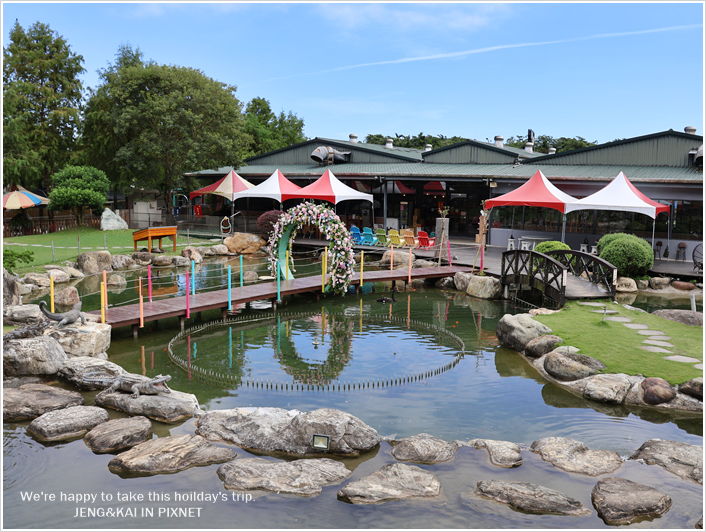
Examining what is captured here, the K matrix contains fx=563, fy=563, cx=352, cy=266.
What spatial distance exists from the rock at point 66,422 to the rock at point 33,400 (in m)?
0.40

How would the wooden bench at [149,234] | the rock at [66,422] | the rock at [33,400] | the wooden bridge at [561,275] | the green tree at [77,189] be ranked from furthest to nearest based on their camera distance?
the green tree at [77,189] < the wooden bench at [149,234] < the wooden bridge at [561,275] < the rock at [33,400] < the rock at [66,422]

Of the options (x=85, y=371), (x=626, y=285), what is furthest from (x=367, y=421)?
(x=626, y=285)

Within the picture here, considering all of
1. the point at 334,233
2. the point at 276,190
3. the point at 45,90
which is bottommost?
the point at 334,233

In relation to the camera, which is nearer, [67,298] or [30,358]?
[30,358]

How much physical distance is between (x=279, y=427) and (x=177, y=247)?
19.0 metres

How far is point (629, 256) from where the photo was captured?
1820cm

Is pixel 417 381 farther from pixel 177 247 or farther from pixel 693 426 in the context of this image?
pixel 177 247

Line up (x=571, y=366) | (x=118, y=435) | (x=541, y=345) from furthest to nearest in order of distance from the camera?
(x=541, y=345)
(x=571, y=366)
(x=118, y=435)

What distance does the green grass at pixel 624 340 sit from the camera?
32.0ft

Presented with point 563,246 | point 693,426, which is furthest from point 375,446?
point 563,246

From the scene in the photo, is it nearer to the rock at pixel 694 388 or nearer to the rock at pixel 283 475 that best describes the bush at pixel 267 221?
the rock at pixel 694 388

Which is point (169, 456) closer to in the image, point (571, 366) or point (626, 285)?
point (571, 366)

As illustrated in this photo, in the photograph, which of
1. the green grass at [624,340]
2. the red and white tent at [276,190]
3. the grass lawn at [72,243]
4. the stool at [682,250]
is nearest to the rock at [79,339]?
the green grass at [624,340]

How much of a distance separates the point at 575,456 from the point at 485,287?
1087cm
